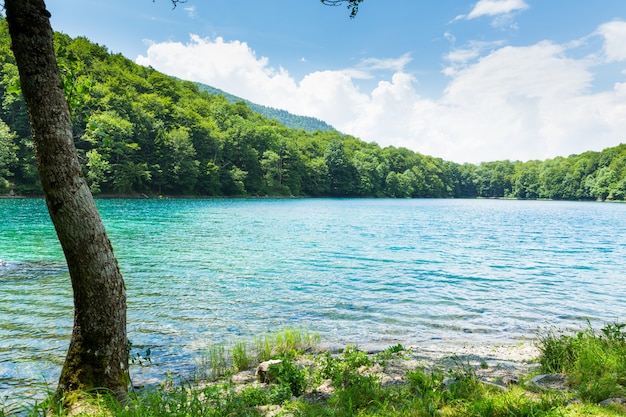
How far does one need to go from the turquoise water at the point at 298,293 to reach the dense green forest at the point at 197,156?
19.1 ft

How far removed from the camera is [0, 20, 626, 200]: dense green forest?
69.0 m

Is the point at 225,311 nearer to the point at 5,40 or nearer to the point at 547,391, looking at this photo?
the point at 547,391

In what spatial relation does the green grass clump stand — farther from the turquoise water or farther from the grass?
the turquoise water

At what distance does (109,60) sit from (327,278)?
463 ft

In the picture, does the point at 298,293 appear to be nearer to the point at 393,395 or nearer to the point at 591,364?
the point at 393,395

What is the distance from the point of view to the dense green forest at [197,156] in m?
69.0

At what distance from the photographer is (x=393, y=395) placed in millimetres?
Answer: 4895

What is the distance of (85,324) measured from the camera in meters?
Answer: 4.60

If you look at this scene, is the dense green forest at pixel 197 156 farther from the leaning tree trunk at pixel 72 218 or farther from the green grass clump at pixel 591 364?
the green grass clump at pixel 591 364

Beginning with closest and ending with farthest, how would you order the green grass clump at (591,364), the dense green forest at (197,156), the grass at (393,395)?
the grass at (393,395) < the green grass clump at (591,364) < the dense green forest at (197,156)

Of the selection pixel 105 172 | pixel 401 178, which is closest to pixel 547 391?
pixel 105 172

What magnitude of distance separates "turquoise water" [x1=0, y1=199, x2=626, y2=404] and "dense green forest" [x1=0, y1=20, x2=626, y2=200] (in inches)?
229

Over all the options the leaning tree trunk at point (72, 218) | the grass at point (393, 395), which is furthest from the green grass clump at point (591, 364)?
the leaning tree trunk at point (72, 218)

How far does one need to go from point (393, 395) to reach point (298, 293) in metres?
9.31
